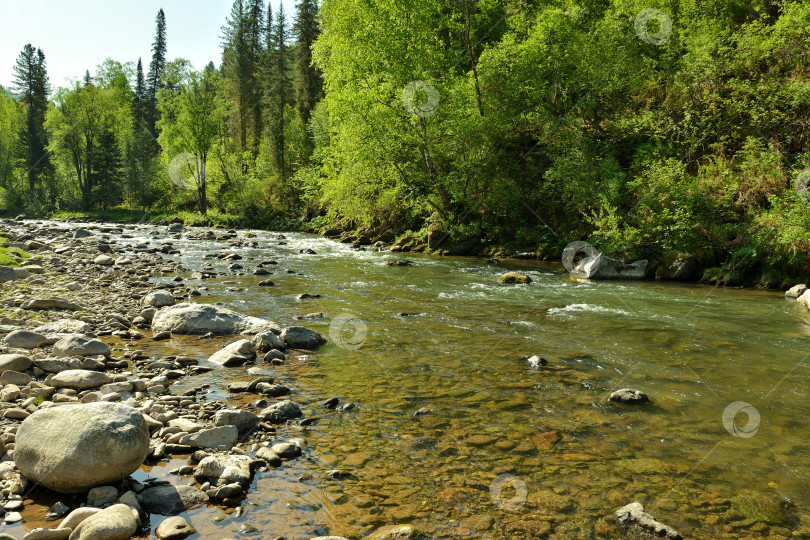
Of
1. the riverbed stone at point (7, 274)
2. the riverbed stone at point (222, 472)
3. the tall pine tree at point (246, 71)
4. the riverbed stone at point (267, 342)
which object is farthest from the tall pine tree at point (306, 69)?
the riverbed stone at point (222, 472)

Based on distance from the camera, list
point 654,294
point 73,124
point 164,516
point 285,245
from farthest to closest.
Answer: point 73,124, point 285,245, point 654,294, point 164,516

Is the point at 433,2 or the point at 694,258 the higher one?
the point at 433,2

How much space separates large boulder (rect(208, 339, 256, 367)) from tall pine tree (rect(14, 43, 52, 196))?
67.0 meters

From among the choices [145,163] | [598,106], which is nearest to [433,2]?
[598,106]

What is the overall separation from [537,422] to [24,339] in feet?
25.5

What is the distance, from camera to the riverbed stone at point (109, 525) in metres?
3.11

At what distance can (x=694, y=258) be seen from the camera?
1689 cm

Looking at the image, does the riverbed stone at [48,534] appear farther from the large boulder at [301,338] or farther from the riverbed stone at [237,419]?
the large boulder at [301,338]

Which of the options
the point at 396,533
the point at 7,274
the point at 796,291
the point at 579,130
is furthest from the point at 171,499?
the point at 579,130

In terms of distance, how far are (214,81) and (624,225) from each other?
42627mm

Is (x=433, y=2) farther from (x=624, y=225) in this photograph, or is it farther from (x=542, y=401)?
(x=542, y=401)

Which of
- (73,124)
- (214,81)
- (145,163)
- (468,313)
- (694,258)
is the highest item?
(214,81)

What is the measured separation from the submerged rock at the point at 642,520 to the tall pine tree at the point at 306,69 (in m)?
47.2

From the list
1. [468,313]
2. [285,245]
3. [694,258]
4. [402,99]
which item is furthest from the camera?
[285,245]
